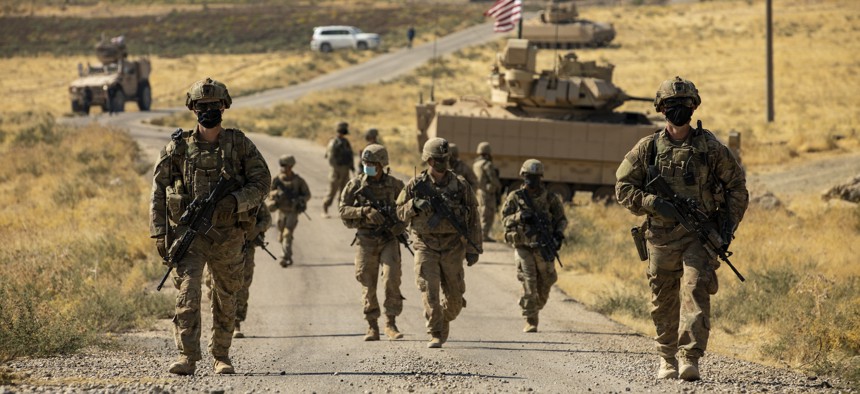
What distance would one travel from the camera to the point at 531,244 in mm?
12211

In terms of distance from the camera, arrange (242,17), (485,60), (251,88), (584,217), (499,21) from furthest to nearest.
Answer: (242,17) → (485,60) → (251,88) → (499,21) → (584,217)

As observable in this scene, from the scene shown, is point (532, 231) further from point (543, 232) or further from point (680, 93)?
point (680, 93)

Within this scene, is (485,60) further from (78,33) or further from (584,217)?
(584,217)

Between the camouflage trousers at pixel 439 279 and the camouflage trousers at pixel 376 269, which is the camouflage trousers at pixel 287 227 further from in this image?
the camouflage trousers at pixel 439 279

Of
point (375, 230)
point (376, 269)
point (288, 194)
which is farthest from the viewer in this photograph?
point (288, 194)

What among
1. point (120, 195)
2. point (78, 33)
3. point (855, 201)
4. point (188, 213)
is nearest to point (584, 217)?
point (855, 201)

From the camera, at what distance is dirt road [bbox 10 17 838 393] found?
327 inches

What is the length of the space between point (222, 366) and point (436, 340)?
2537 millimetres

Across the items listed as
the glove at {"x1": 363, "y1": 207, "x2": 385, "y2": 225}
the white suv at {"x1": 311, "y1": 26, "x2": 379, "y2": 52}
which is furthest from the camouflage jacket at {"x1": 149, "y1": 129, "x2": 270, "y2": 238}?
the white suv at {"x1": 311, "y1": 26, "x2": 379, "y2": 52}

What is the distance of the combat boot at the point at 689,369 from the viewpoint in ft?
27.3

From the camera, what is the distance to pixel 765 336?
487 inches

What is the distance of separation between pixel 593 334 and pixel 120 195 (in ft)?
47.8

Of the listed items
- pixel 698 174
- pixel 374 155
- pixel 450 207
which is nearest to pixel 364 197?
pixel 374 155

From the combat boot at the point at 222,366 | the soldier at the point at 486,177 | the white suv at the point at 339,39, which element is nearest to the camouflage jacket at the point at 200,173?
the combat boot at the point at 222,366
